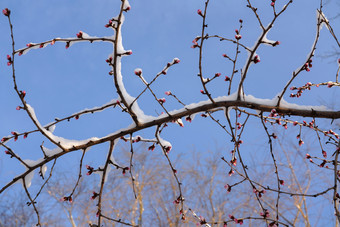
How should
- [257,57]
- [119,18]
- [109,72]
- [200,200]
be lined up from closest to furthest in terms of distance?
[119,18] < [257,57] < [109,72] < [200,200]

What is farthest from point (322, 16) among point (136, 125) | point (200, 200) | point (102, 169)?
point (200, 200)

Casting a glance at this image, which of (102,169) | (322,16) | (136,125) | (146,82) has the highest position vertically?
(322,16)

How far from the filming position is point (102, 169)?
9.00ft

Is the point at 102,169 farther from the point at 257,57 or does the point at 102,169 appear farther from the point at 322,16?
the point at 322,16

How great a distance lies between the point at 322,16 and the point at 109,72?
1.87 metres

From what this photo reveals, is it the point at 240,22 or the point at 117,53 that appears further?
the point at 240,22

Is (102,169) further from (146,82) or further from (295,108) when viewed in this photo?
(295,108)

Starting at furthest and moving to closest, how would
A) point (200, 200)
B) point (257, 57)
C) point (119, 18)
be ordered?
point (200, 200)
point (257, 57)
point (119, 18)

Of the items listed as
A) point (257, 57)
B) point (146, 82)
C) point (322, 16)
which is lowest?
point (146, 82)

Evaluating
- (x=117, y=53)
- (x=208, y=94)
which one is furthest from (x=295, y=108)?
(x=117, y=53)

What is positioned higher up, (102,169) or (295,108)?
(295,108)

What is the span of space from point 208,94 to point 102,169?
1099 millimetres

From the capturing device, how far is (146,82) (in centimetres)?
248

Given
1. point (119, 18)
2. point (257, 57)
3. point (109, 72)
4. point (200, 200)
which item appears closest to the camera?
point (119, 18)
